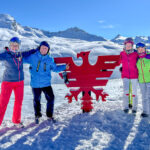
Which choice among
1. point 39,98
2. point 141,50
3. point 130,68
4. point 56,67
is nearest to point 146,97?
point 130,68

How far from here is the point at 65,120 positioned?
139 inches

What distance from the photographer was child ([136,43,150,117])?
11.1ft

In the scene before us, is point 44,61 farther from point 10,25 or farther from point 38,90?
point 10,25

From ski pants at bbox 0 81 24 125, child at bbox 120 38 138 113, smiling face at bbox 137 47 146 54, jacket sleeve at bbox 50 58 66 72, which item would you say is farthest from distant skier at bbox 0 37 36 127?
smiling face at bbox 137 47 146 54

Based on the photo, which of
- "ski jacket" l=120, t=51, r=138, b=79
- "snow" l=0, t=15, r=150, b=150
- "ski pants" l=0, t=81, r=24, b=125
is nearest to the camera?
"snow" l=0, t=15, r=150, b=150

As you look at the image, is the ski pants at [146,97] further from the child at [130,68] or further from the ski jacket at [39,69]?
the ski jacket at [39,69]

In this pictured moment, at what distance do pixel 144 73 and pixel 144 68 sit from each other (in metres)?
0.10

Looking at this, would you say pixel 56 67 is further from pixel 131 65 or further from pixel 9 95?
pixel 131 65

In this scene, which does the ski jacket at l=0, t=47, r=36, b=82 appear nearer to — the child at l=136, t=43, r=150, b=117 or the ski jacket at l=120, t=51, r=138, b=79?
the ski jacket at l=120, t=51, r=138, b=79

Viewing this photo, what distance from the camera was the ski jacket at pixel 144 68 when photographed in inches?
133

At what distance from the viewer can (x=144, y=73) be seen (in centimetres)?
340

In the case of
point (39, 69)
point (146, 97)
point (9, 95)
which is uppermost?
point (39, 69)

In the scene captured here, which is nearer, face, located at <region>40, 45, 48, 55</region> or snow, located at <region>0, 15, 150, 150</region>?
snow, located at <region>0, 15, 150, 150</region>

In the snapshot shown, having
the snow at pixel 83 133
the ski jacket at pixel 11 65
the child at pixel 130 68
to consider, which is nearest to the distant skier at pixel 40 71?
the ski jacket at pixel 11 65
